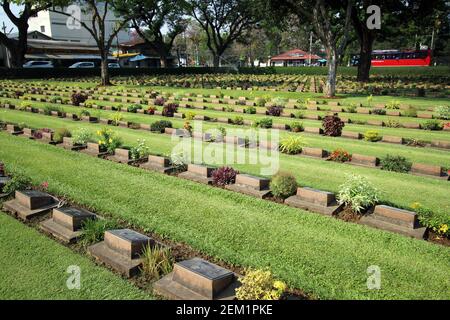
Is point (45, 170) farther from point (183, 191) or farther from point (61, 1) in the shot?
point (61, 1)

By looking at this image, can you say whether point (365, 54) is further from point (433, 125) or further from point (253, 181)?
point (253, 181)

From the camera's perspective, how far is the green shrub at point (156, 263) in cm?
457

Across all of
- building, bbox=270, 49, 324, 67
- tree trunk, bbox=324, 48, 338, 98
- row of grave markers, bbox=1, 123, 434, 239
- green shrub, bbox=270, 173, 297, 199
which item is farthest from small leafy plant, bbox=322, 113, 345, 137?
building, bbox=270, 49, 324, 67

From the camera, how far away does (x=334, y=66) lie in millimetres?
22625

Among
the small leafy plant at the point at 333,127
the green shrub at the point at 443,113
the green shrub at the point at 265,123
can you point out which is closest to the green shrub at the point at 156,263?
the small leafy plant at the point at 333,127

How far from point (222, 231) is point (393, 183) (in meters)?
4.18

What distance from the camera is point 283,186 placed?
682cm

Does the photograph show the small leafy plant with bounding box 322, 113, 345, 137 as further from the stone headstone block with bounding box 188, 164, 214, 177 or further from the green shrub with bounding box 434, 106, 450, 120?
the stone headstone block with bounding box 188, 164, 214, 177

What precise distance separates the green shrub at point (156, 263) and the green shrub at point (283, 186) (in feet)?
8.99

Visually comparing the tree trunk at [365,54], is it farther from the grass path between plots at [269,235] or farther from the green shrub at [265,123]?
the grass path between plots at [269,235]

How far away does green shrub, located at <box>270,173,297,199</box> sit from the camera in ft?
22.4

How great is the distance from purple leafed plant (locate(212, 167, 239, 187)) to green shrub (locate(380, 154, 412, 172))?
3.76 metres
